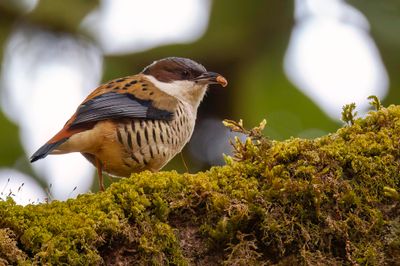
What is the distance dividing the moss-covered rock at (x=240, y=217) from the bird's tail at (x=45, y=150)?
1450mm

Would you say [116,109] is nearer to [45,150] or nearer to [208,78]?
[45,150]

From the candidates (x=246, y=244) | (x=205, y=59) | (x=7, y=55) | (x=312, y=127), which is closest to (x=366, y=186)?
(x=246, y=244)

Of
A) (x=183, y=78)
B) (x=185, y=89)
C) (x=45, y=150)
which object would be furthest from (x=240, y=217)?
(x=183, y=78)

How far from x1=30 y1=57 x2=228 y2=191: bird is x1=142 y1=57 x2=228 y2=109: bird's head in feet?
0.89

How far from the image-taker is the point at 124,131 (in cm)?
507

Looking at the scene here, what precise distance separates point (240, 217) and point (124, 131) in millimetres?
2093

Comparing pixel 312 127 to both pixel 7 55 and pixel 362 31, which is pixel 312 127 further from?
pixel 7 55

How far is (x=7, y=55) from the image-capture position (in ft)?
24.0

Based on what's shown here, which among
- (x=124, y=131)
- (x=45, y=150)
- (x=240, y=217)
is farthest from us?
(x=124, y=131)

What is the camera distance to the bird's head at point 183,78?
19.5 ft

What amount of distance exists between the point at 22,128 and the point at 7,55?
1110mm

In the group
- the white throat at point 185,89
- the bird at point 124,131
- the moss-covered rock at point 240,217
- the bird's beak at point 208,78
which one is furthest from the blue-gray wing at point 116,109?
the moss-covered rock at point 240,217

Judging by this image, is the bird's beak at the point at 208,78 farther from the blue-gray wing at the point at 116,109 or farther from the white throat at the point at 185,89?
the blue-gray wing at the point at 116,109

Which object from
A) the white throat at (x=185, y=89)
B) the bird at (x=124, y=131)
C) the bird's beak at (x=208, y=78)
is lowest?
the bird at (x=124, y=131)
